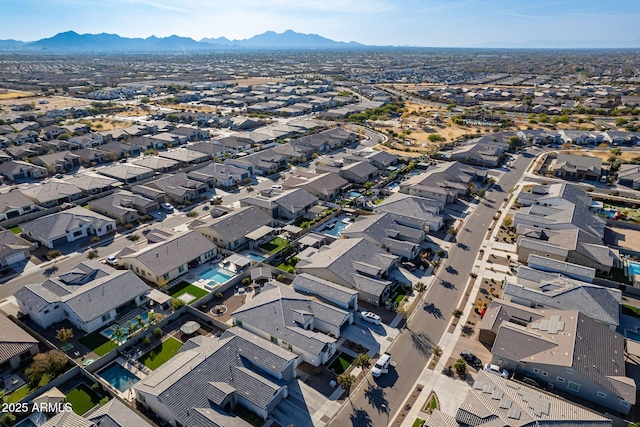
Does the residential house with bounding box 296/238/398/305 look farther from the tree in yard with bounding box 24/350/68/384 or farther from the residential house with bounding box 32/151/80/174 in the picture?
the residential house with bounding box 32/151/80/174

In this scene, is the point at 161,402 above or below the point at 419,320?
above

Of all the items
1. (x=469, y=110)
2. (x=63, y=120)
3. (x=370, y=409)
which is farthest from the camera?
(x=469, y=110)

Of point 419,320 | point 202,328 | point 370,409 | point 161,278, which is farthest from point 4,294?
point 419,320

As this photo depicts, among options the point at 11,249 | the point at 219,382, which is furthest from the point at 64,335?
the point at 11,249

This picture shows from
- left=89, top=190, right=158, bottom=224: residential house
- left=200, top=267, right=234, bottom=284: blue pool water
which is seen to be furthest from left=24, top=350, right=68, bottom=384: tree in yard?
left=89, top=190, right=158, bottom=224: residential house

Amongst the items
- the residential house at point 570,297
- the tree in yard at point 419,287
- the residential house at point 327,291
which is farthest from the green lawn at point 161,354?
the residential house at point 570,297

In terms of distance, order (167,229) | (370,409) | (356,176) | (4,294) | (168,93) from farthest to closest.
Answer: (168,93) < (356,176) < (167,229) < (4,294) < (370,409)

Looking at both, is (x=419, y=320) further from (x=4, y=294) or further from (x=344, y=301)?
(x=4, y=294)

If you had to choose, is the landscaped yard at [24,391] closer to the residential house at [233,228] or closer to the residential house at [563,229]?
the residential house at [233,228]
